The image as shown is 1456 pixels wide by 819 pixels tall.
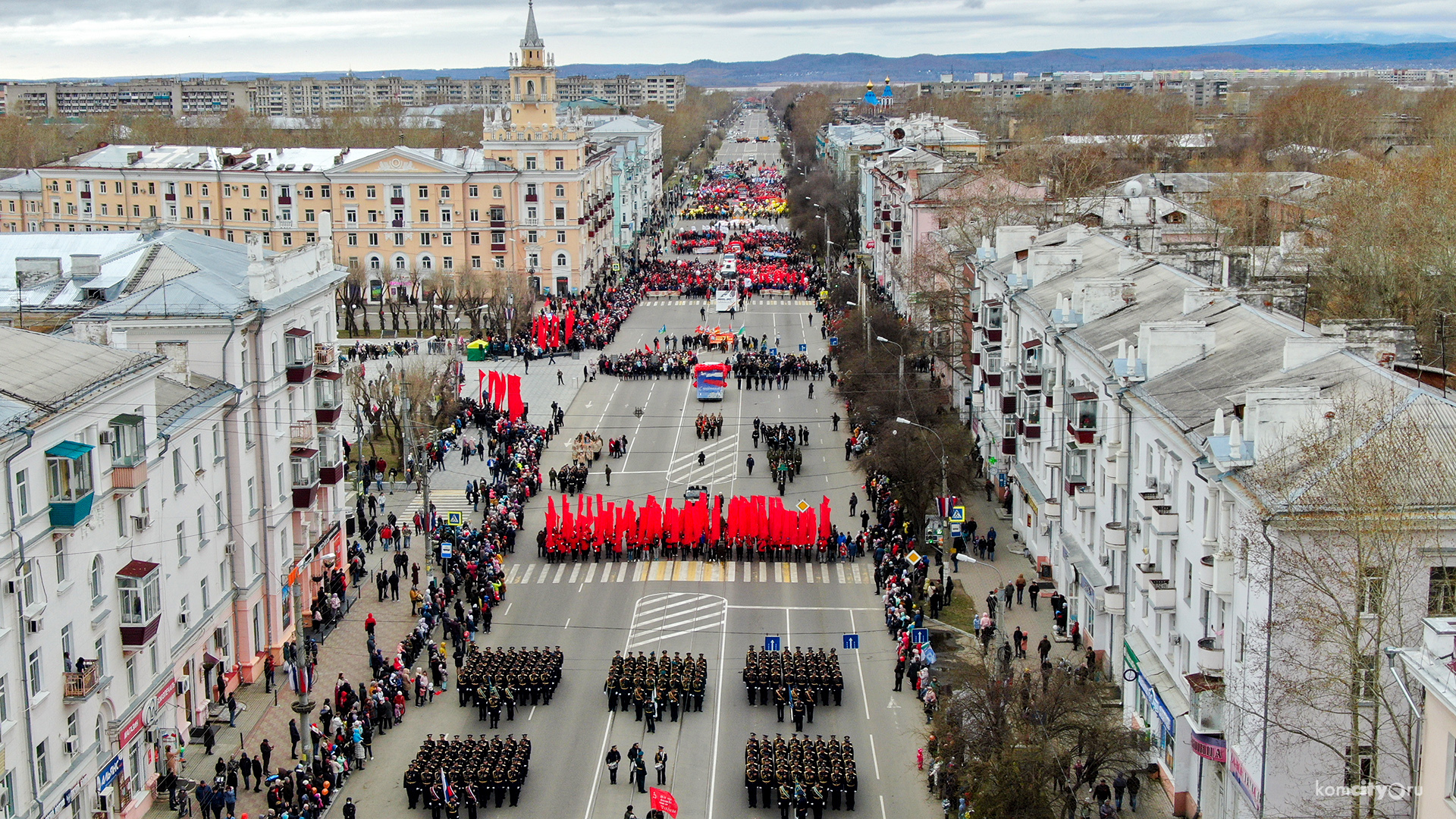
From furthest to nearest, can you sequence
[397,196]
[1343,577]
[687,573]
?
1. [397,196]
2. [687,573]
3. [1343,577]

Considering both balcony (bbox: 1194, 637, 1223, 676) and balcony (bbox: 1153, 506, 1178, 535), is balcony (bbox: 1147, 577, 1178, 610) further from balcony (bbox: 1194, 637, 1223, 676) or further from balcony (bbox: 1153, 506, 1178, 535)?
balcony (bbox: 1194, 637, 1223, 676)

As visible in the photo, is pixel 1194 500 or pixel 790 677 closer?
pixel 1194 500

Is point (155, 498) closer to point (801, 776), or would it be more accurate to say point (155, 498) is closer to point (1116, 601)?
point (801, 776)

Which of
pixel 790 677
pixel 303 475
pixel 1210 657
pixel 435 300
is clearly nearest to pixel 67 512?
pixel 303 475

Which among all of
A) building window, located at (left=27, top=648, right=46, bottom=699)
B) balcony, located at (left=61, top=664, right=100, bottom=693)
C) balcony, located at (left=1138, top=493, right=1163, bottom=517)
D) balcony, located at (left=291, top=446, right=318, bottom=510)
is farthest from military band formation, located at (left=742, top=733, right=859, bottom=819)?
balcony, located at (left=291, top=446, right=318, bottom=510)

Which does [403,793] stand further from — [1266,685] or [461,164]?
[461,164]

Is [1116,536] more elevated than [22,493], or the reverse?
[22,493]
